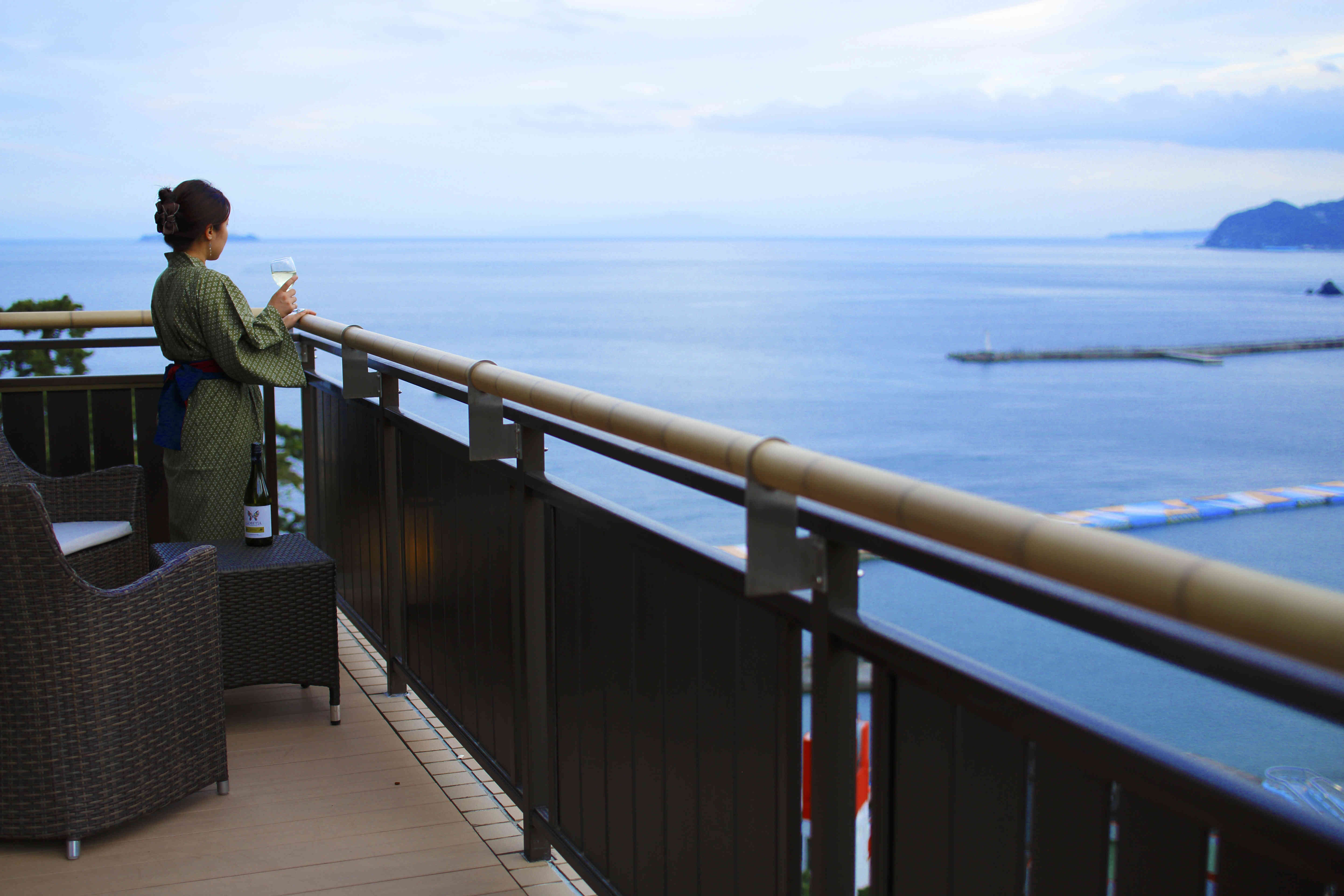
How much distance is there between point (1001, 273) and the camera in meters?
151

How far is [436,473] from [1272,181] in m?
98.7

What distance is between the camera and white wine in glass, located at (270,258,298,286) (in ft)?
12.5

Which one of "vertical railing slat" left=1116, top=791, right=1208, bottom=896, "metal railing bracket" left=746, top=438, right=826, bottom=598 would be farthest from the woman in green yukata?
"vertical railing slat" left=1116, top=791, right=1208, bottom=896

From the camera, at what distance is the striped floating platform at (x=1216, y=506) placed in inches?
2489

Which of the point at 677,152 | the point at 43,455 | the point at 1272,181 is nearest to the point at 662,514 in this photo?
Answer: the point at 677,152

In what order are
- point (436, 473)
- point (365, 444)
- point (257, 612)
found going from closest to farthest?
1. point (436, 473)
2. point (257, 612)
3. point (365, 444)

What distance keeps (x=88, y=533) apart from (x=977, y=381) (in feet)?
302

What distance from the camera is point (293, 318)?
3.81 meters

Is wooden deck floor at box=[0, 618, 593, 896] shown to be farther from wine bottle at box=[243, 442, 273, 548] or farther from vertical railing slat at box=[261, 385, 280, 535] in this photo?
vertical railing slat at box=[261, 385, 280, 535]

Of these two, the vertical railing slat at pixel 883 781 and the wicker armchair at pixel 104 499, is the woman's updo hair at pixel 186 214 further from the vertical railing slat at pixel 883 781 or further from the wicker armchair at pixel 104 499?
the vertical railing slat at pixel 883 781

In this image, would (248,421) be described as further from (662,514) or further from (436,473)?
(662,514)

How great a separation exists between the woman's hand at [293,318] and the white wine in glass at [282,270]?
0.10 meters

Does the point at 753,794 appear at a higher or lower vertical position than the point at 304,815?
higher

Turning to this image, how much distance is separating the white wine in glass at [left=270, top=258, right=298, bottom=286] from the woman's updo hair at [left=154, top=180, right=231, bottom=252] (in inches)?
8.9
